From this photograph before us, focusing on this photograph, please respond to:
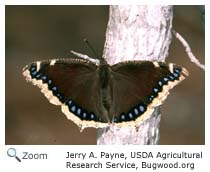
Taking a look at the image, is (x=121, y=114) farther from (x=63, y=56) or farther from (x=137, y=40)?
(x=63, y=56)

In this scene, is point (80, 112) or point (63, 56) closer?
point (80, 112)

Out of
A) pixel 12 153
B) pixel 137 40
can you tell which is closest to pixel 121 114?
pixel 137 40

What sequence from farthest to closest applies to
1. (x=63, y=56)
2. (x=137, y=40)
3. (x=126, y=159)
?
(x=63, y=56)
(x=126, y=159)
(x=137, y=40)

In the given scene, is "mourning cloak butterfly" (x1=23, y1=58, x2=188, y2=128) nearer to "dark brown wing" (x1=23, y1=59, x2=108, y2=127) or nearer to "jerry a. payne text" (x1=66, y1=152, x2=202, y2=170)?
"dark brown wing" (x1=23, y1=59, x2=108, y2=127)

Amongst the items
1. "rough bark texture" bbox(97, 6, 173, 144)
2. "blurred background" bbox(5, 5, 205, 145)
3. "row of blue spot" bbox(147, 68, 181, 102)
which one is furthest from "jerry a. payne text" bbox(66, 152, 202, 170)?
"blurred background" bbox(5, 5, 205, 145)
